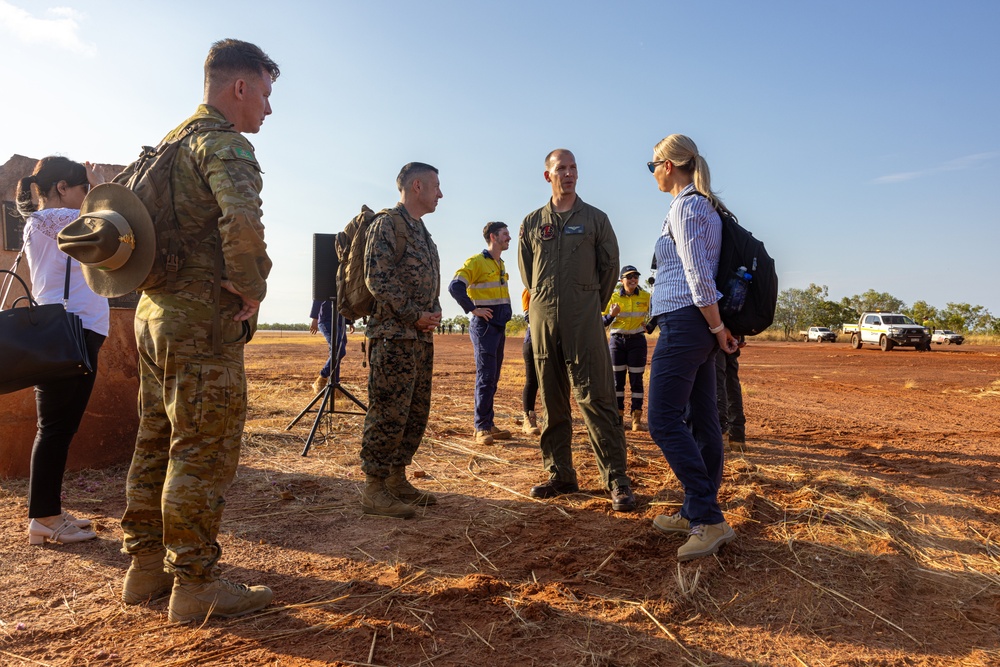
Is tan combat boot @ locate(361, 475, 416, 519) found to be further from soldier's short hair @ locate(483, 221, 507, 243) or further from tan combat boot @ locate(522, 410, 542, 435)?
soldier's short hair @ locate(483, 221, 507, 243)

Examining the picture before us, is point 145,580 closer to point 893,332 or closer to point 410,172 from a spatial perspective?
point 410,172

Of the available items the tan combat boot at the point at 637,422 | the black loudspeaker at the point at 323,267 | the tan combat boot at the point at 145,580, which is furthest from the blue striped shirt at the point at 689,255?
the black loudspeaker at the point at 323,267

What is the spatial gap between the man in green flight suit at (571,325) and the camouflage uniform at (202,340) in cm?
227

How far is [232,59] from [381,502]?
2762 mm

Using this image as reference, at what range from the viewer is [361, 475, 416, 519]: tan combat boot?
4.15 metres

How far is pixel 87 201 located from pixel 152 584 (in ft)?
5.76

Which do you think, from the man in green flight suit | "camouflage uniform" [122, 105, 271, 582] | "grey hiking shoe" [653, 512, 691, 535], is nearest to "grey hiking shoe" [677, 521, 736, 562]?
"grey hiking shoe" [653, 512, 691, 535]

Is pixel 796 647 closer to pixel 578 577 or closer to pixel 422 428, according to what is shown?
pixel 578 577

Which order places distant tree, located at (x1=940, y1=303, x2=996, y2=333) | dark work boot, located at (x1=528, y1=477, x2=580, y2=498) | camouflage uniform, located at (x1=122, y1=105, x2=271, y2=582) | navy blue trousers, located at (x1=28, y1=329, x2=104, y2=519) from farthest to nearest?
distant tree, located at (x1=940, y1=303, x2=996, y2=333) → dark work boot, located at (x1=528, y1=477, x2=580, y2=498) → navy blue trousers, located at (x1=28, y1=329, x2=104, y2=519) → camouflage uniform, located at (x1=122, y1=105, x2=271, y2=582)

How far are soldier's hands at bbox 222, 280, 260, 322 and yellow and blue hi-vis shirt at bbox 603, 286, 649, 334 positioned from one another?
5.44 metres

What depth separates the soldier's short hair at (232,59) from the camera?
111 inches

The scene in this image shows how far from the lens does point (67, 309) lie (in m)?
3.74

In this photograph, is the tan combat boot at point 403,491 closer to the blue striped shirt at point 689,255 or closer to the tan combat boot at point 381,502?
the tan combat boot at point 381,502

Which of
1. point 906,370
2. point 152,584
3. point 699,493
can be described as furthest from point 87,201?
point 906,370
